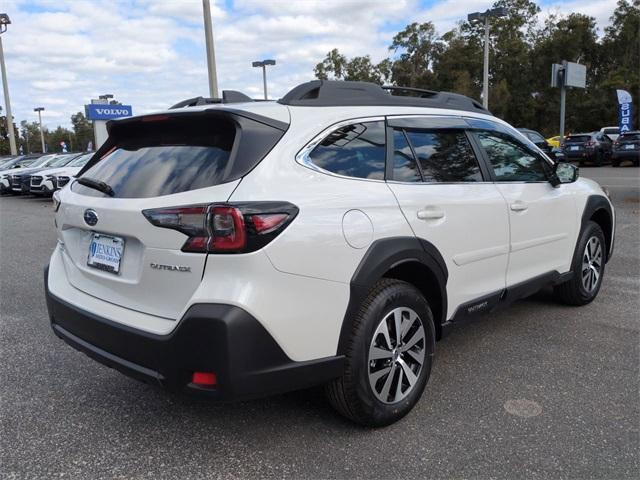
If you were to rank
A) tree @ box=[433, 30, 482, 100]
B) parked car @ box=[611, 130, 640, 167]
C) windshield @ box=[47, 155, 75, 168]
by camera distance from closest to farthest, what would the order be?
1. windshield @ box=[47, 155, 75, 168]
2. parked car @ box=[611, 130, 640, 167]
3. tree @ box=[433, 30, 482, 100]

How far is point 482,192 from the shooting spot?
11.6ft

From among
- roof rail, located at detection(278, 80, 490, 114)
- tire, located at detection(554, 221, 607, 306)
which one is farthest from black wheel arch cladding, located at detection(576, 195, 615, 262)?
roof rail, located at detection(278, 80, 490, 114)

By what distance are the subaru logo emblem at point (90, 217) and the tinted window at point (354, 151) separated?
3.69 ft

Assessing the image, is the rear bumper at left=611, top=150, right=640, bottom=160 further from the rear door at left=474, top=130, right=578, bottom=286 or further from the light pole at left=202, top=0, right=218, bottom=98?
the rear door at left=474, top=130, right=578, bottom=286

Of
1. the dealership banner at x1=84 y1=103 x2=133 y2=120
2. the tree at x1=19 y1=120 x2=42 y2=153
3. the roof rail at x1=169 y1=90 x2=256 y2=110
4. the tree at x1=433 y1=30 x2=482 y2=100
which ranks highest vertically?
the tree at x1=433 y1=30 x2=482 y2=100

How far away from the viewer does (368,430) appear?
2.91 m

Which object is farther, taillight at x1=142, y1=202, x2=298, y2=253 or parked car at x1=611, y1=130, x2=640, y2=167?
parked car at x1=611, y1=130, x2=640, y2=167

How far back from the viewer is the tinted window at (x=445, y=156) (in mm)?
3283

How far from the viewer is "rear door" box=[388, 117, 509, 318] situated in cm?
309

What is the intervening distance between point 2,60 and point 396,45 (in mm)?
37938

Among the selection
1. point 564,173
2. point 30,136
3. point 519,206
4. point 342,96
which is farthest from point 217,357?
point 30,136

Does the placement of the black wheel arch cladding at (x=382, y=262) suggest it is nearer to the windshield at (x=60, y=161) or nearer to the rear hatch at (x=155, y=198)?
the rear hatch at (x=155, y=198)

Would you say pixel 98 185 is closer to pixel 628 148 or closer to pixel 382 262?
pixel 382 262

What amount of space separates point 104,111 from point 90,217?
2711 cm
